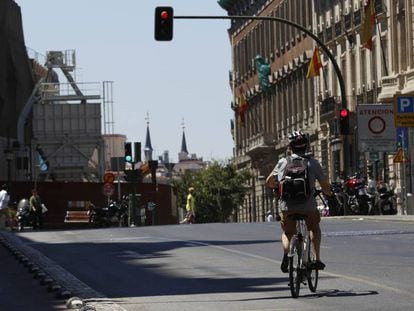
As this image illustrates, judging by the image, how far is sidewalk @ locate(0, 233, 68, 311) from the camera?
1753 cm

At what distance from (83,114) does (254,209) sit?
12.9m

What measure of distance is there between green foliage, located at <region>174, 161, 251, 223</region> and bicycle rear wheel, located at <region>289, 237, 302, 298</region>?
3492 inches

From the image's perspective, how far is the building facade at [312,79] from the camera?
65812mm

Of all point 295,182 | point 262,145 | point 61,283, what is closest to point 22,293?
point 61,283

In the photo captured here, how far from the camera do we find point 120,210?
2591 inches

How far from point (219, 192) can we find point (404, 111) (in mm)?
62337

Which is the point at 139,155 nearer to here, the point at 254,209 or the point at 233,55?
the point at 254,209

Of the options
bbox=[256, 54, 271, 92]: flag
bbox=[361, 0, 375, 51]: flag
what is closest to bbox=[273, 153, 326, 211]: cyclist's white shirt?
bbox=[361, 0, 375, 51]: flag

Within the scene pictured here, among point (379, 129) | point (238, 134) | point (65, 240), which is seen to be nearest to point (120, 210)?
point (379, 129)

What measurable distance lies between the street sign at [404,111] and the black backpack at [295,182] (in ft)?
106

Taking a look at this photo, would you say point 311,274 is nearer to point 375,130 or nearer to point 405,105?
point 405,105

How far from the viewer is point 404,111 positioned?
4906cm

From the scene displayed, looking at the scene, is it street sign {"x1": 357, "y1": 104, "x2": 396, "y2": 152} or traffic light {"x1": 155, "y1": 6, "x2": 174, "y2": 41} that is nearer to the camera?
traffic light {"x1": 155, "y1": 6, "x2": 174, "y2": 41}

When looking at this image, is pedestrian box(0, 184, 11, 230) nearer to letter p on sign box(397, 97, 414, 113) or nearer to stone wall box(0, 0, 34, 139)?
letter p on sign box(397, 97, 414, 113)
